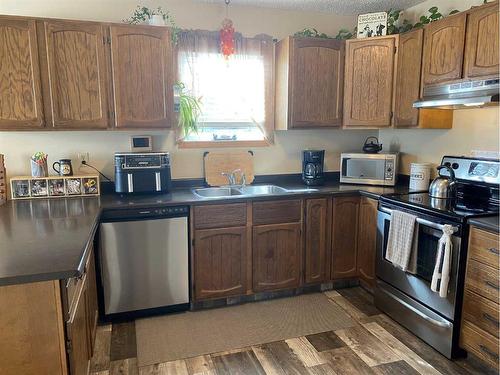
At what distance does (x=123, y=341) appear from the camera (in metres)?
2.48

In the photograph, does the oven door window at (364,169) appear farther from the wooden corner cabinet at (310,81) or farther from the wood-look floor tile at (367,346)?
the wood-look floor tile at (367,346)

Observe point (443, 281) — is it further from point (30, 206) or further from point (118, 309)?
point (30, 206)

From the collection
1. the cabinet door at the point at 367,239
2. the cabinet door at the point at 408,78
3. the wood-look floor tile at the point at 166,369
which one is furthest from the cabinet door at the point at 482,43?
the wood-look floor tile at the point at 166,369

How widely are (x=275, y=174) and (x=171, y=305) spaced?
153cm

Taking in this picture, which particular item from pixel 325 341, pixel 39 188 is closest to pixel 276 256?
pixel 325 341

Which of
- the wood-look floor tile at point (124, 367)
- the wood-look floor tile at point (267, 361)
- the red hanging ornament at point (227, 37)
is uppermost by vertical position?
the red hanging ornament at point (227, 37)

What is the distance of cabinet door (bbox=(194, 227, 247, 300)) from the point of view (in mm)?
2803

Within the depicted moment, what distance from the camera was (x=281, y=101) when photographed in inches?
129

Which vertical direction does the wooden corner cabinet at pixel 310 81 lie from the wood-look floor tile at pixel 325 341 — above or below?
above

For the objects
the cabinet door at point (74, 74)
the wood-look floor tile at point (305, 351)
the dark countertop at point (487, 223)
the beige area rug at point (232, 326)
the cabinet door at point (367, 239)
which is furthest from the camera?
Result: the cabinet door at point (367, 239)

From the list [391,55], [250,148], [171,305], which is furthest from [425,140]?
[171,305]

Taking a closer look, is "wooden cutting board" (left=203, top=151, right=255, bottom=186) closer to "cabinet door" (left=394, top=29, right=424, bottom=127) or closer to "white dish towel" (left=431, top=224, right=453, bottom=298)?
"cabinet door" (left=394, top=29, right=424, bottom=127)

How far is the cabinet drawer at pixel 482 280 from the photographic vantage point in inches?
79.5

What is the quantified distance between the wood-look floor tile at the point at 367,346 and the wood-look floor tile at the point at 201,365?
91 centimetres
